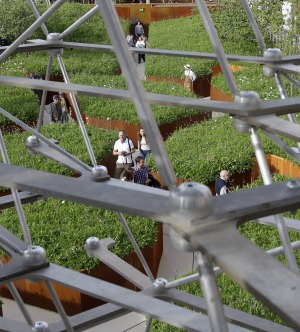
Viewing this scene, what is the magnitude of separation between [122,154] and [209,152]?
160 cm

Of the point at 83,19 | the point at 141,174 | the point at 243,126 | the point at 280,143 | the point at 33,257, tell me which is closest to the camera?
the point at 243,126

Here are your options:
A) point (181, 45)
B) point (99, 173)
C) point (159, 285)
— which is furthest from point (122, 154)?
point (181, 45)

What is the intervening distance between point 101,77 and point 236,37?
303 inches

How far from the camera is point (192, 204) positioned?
2816 mm

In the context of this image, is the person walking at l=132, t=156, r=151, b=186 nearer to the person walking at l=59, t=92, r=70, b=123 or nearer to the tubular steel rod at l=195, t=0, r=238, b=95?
the person walking at l=59, t=92, r=70, b=123

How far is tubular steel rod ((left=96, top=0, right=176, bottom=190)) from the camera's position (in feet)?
10.3

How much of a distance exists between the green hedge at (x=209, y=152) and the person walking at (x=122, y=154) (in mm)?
445

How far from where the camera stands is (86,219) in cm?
1096

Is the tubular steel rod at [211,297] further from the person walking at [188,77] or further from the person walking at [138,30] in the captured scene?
the person walking at [138,30]

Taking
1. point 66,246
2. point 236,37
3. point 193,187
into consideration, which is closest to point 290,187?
point 193,187

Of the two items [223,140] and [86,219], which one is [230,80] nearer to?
[86,219]

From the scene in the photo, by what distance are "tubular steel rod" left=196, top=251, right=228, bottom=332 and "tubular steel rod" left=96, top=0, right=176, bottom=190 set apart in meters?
0.40

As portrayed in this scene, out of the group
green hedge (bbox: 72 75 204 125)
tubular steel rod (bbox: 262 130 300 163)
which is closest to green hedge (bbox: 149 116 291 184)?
green hedge (bbox: 72 75 204 125)

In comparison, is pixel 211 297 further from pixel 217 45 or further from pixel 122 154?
pixel 122 154
